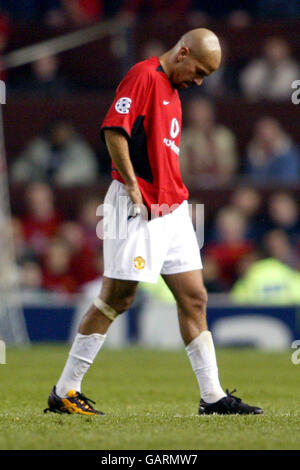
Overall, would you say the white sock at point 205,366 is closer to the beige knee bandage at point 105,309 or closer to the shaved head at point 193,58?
the beige knee bandage at point 105,309

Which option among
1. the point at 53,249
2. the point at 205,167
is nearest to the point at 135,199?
the point at 53,249

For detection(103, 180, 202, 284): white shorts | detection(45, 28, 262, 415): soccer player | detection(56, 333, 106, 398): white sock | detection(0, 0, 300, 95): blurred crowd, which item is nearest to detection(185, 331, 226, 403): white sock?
detection(45, 28, 262, 415): soccer player

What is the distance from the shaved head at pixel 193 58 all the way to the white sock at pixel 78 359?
1.45 m

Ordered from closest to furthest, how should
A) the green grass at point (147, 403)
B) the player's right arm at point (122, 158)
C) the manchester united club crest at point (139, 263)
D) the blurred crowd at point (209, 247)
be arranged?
the green grass at point (147, 403) → the player's right arm at point (122, 158) → the manchester united club crest at point (139, 263) → the blurred crowd at point (209, 247)

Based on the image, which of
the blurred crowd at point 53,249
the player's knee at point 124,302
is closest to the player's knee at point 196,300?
the player's knee at point 124,302

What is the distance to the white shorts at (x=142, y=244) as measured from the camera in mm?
5754

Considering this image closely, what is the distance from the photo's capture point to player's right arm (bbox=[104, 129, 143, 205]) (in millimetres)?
5633

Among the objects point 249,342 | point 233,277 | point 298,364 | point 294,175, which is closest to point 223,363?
point 298,364

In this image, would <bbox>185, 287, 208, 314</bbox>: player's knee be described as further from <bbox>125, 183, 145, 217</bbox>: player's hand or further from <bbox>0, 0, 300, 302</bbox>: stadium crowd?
<bbox>0, 0, 300, 302</bbox>: stadium crowd

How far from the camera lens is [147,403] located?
22.9 ft

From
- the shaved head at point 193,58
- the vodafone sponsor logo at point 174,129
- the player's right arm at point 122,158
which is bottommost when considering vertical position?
the player's right arm at point 122,158

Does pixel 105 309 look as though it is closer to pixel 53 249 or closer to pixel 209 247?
pixel 53 249

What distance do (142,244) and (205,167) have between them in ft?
25.1
